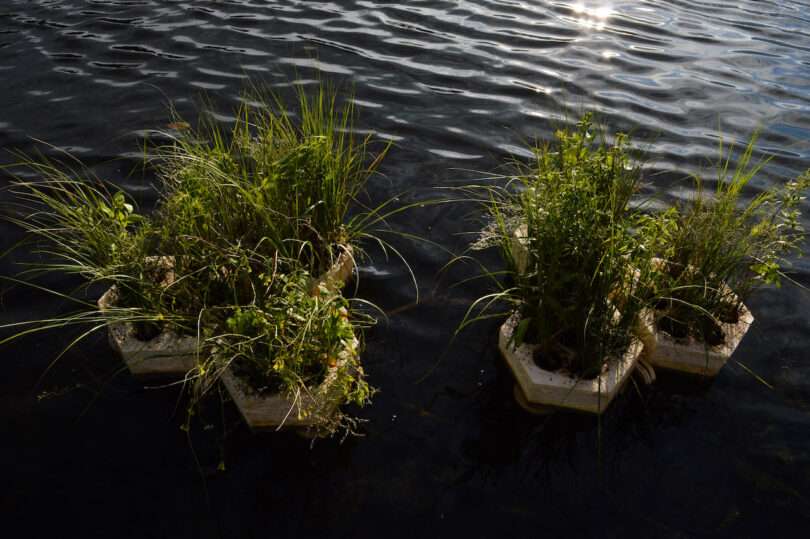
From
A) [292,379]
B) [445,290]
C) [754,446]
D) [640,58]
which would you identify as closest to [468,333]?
[445,290]

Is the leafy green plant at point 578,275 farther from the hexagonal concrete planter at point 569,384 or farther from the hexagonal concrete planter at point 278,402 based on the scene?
the hexagonal concrete planter at point 278,402

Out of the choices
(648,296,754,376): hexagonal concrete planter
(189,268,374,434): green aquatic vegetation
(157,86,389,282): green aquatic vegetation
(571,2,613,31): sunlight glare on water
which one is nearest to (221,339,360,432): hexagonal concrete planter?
(189,268,374,434): green aquatic vegetation

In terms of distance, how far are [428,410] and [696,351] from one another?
53.6 inches

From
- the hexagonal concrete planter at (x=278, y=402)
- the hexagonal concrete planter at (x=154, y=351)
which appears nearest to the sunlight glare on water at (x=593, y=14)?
the hexagonal concrete planter at (x=278, y=402)

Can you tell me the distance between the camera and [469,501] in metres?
2.55

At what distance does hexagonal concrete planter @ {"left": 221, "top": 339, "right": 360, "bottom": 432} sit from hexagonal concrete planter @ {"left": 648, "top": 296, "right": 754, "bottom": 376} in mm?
1560

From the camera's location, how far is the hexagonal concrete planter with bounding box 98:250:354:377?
2.82m

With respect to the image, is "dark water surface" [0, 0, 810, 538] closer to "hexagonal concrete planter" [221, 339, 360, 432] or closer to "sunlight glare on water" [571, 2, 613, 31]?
"hexagonal concrete planter" [221, 339, 360, 432]

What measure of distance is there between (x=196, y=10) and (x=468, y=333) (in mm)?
5841

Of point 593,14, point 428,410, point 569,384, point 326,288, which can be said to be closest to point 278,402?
point 326,288

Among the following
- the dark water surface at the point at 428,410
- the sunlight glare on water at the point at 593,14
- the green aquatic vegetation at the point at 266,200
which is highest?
the sunlight glare on water at the point at 593,14

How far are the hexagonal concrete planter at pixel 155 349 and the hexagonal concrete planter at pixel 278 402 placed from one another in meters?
0.29

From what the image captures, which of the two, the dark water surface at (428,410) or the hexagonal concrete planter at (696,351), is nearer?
the dark water surface at (428,410)

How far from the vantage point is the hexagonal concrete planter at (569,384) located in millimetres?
2742
